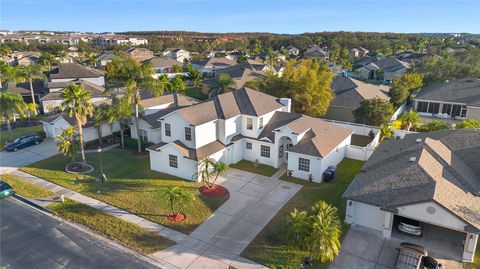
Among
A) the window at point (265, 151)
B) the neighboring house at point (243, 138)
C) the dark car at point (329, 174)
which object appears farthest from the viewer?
the window at point (265, 151)

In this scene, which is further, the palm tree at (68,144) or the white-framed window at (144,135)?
the white-framed window at (144,135)

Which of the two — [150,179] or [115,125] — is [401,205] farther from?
[115,125]

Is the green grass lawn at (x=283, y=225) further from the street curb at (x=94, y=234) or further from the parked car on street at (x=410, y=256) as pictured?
the street curb at (x=94, y=234)

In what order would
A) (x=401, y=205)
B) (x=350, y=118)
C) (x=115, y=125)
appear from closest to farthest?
(x=401, y=205) < (x=115, y=125) < (x=350, y=118)

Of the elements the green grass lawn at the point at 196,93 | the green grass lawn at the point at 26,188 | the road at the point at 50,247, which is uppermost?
the green grass lawn at the point at 196,93

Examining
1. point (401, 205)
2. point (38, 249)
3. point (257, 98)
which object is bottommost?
point (38, 249)

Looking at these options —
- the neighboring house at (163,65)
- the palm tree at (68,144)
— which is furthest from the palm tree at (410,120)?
the neighboring house at (163,65)

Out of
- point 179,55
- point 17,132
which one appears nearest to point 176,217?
point 17,132

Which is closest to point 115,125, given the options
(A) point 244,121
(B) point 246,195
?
(A) point 244,121
